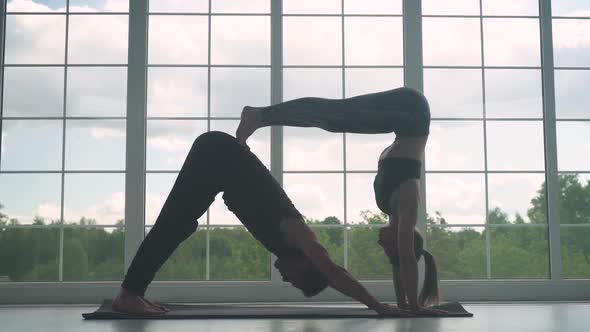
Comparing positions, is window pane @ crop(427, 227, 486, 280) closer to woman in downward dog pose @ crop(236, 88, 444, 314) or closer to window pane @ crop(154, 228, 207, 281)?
window pane @ crop(154, 228, 207, 281)

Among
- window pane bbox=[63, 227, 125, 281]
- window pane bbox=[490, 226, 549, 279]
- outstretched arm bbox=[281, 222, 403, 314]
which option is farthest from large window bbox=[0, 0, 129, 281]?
window pane bbox=[490, 226, 549, 279]

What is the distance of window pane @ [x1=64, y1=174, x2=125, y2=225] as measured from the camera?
5.54 m

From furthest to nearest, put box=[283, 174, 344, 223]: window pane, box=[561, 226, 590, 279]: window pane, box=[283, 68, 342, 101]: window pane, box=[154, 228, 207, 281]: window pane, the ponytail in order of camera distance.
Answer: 1. box=[561, 226, 590, 279]: window pane
2. box=[154, 228, 207, 281]: window pane
3. box=[283, 174, 344, 223]: window pane
4. box=[283, 68, 342, 101]: window pane
5. the ponytail

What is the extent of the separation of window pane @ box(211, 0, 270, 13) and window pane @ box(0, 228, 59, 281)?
136 inches

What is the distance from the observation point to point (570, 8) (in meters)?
6.21

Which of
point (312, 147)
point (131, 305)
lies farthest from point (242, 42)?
point (131, 305)

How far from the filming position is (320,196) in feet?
24.7

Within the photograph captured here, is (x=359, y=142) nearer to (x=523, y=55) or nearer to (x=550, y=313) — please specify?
(x=523, y=55)

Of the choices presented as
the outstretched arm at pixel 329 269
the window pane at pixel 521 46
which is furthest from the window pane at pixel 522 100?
the outstretched arm at pixel 329 269

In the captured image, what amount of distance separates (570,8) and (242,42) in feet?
10.6

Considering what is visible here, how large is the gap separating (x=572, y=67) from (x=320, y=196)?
3.14 meters

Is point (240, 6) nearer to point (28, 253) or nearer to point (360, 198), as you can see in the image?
point (360, 198)

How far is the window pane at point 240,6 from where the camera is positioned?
5629 mm

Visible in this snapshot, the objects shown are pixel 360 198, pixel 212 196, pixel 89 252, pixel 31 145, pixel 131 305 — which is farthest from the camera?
pixel 360 198
